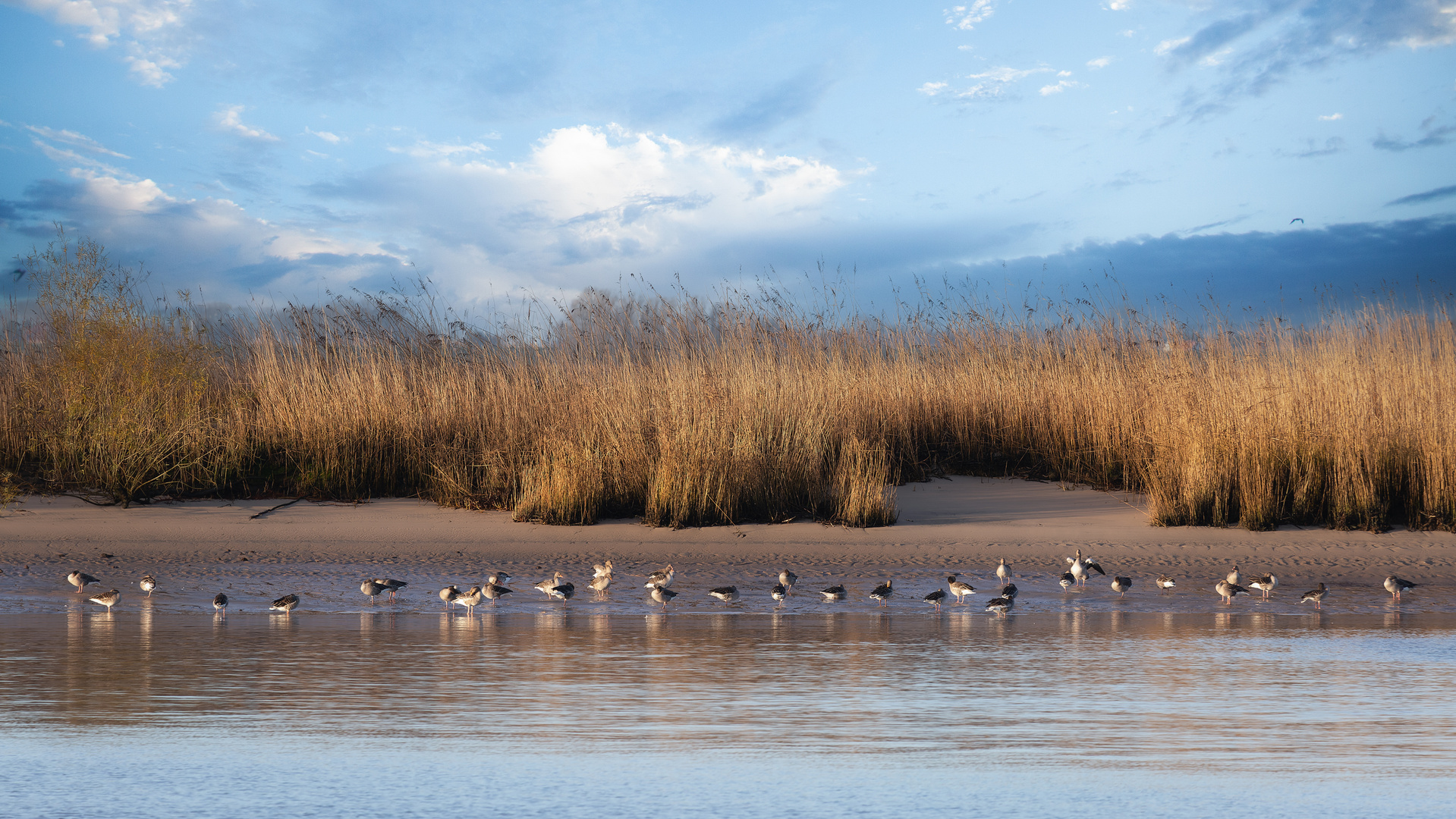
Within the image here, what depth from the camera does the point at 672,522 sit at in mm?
8719

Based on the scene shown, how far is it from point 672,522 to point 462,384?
12.7ft

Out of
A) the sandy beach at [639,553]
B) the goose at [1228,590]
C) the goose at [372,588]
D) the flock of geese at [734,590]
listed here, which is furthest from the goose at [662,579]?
the goose at [1228,590]

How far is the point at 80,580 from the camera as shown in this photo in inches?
269

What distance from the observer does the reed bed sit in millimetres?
8914

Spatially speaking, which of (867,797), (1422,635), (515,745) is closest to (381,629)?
(515,745)

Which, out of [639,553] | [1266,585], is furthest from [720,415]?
[1266,585]

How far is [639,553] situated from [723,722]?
4897 mm

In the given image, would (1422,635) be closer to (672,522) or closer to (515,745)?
(515,745)

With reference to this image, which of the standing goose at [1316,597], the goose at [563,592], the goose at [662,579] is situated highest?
the goose at [662,579]

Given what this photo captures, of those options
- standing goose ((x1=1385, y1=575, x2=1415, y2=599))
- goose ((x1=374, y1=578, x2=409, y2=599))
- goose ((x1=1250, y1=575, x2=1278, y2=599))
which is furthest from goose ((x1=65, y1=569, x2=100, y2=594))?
standing goose ((x1=1385, y1=575, x2=1415, y2=599))

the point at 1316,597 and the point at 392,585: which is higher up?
the point at 392,585

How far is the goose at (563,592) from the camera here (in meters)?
6.57

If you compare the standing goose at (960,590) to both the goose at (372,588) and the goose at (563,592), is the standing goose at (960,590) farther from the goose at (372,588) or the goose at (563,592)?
the goose at (372,588)

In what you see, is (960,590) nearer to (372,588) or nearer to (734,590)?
(734,590)
